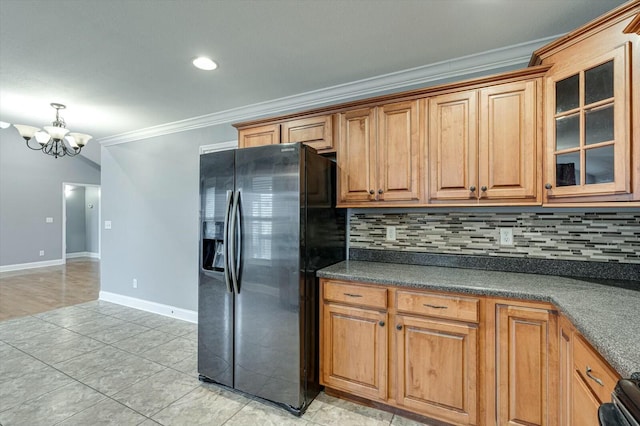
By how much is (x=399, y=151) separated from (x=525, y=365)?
1.47 meters

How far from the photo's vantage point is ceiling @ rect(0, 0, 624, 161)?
67.2 inches

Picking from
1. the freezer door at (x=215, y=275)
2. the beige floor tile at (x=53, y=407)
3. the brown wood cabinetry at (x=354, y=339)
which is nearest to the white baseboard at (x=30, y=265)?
the beige floor tile at (x=53, y=407)

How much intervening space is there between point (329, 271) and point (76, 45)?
2.36 meters

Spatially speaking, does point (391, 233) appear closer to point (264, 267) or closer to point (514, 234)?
point (514, 234)

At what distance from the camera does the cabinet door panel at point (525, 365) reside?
1.54m

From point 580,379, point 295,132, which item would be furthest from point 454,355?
point 295,132

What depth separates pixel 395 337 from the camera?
1.90 m

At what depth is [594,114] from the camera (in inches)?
62.0

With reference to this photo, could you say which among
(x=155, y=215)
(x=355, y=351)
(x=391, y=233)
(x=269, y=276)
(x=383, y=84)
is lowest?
(x=355, y=351)

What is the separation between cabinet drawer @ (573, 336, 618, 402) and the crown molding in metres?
1.87

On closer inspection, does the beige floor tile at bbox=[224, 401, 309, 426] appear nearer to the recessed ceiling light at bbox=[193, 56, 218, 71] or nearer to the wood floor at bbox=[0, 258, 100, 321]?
the recessed ceiling light at bbox=[193, 56, 218, 71]

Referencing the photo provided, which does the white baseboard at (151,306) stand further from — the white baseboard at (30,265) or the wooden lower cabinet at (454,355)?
the white baseboard at (30,265)

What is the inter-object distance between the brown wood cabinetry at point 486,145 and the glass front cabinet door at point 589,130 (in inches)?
3.7

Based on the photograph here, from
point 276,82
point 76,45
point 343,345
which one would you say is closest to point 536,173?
point 343,345
